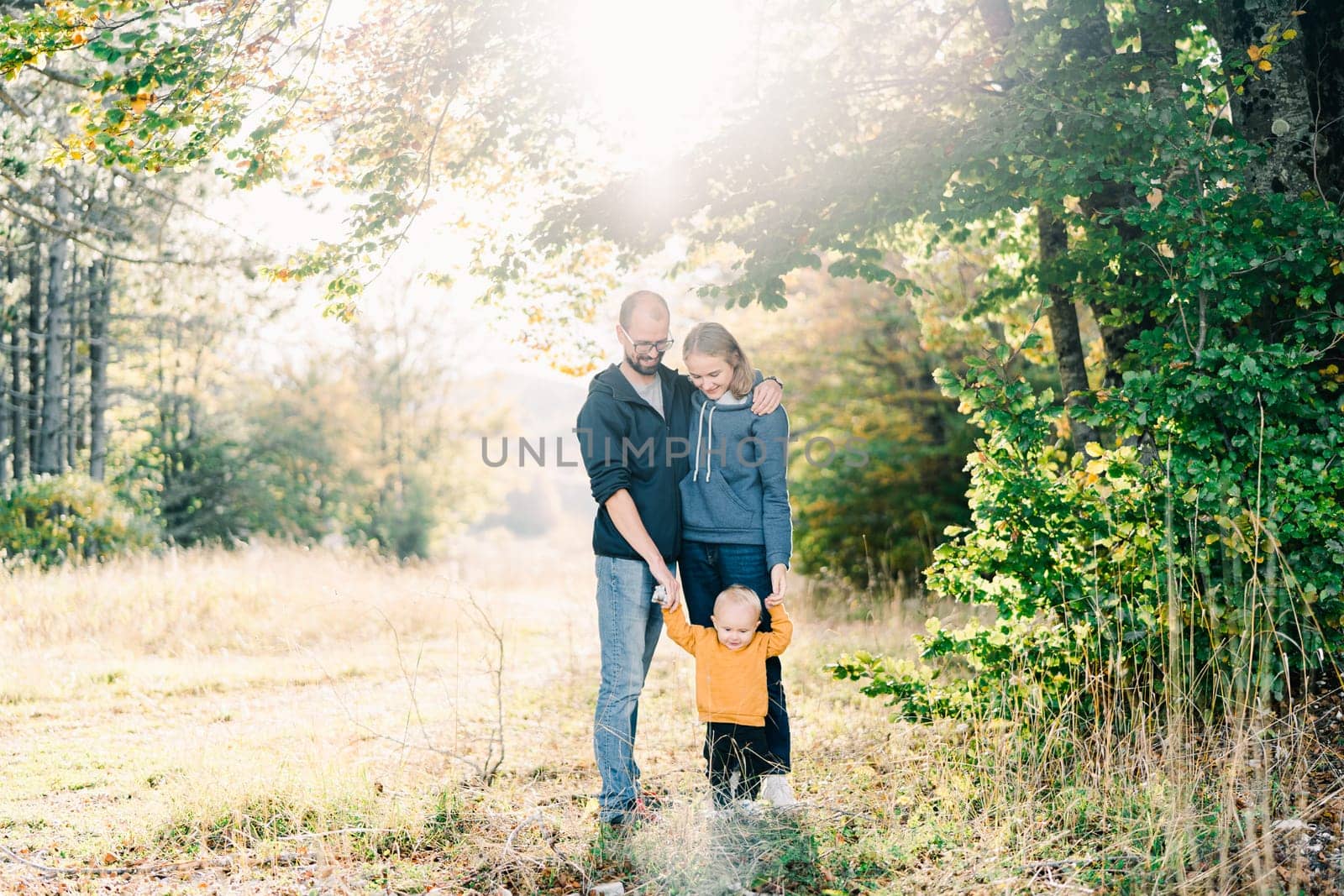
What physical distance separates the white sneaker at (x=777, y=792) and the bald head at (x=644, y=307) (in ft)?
6.07

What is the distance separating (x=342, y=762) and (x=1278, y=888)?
12.8 feet

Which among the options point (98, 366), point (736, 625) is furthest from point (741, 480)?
point (98, 366)

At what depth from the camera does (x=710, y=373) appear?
12.0 feet

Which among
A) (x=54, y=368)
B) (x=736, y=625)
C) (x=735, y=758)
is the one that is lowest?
(x=735, y=758)

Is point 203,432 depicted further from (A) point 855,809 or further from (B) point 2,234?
(A) point 855,809

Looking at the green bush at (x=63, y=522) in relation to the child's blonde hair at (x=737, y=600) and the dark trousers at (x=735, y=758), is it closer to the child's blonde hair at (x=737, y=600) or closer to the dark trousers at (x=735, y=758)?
the dark trousers at (x=735, y=758)

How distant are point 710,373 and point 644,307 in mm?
351

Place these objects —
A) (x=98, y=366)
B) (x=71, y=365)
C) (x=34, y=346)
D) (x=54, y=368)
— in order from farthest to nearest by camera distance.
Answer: (x=71, y=365) < (x=34, y=346) < (x=98, y=366) < (x=54, y=368)

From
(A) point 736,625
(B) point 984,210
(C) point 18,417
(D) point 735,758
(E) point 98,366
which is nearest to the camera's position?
(A) point 736,625

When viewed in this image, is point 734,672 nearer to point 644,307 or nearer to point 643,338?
point 643,338

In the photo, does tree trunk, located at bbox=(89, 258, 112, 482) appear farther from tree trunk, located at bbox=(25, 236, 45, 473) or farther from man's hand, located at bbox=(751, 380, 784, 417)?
man's hand, located at bbox=(751, 380, 784, 417)

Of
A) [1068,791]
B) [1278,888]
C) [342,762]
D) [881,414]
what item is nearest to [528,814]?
[342,762]

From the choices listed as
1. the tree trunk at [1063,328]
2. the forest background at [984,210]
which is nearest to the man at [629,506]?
the forest background at [984,210]

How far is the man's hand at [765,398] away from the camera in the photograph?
12.0 feet
